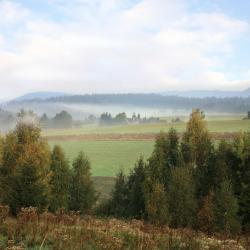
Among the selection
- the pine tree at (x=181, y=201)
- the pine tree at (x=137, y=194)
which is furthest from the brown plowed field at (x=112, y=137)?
the pine tree at (x=181, y=201)

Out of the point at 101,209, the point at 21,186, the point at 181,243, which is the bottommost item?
the point at 101,209

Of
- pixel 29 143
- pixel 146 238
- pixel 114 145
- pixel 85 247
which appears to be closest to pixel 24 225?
pixel 85 247

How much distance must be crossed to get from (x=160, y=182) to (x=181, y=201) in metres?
5.92

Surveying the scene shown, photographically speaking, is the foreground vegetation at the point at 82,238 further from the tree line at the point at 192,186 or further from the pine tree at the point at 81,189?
the pine tree at the point at 81,189

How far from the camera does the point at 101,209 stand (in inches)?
1873

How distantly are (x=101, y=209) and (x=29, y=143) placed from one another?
35.0ft

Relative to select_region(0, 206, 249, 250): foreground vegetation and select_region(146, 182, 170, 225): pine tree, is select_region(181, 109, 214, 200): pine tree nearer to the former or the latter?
select_region(146, 182, 170, 225): pine tree

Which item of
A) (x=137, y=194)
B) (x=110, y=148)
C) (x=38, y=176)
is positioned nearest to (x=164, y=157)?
(x=137, y=194)

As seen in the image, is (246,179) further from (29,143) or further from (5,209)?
(5,209)

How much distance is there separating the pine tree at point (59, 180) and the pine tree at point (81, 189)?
81 centimetres

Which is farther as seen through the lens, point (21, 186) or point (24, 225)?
point (21, 186)

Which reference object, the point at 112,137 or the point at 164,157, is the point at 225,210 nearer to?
the point at 164,157

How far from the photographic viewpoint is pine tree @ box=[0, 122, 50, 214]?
3894 centimetres

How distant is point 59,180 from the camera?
4738 centimetres
